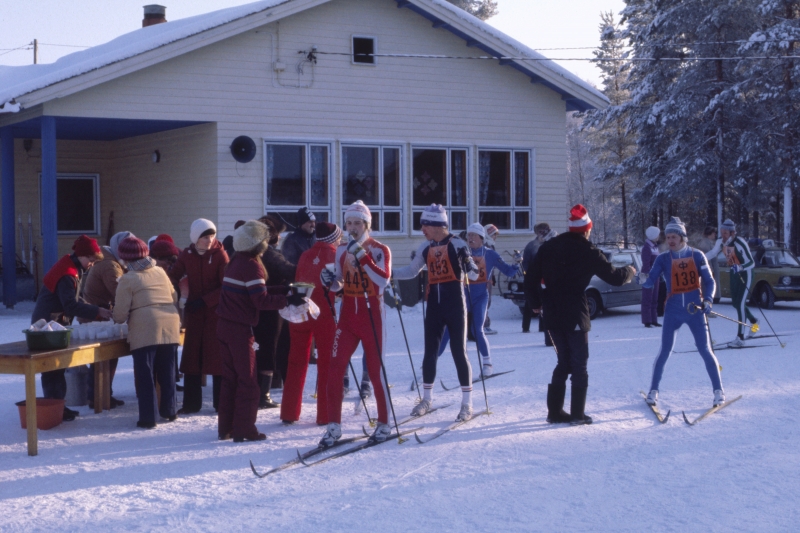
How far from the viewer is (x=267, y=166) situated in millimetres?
18531

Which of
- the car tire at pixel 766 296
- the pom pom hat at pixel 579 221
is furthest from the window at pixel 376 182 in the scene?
the pom pom hat at pixel 579 221

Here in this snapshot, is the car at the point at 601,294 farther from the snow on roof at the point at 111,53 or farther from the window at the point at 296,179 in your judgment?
the snow on roof at the point at 111,53

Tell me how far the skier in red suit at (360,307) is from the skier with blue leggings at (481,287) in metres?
2.79

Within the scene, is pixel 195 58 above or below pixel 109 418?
above

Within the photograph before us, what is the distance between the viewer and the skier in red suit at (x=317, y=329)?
320 inches

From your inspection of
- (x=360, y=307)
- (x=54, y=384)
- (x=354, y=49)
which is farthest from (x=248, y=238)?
(x=354, y=49)

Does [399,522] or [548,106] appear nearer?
[399,522]

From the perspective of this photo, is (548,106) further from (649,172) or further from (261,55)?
(649,172)

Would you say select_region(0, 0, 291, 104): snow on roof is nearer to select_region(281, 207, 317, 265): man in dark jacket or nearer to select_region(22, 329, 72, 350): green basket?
select_region(281, 207, 317, 265): man in dark jacket

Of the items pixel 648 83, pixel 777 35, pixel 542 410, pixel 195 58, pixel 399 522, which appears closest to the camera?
pixel 399 522

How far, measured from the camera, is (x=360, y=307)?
24.7 ft

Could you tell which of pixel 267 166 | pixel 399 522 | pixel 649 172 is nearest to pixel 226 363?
pixel 399 522

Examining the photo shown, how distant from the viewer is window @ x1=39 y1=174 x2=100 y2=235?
21531 mm

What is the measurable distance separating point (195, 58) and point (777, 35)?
2036 centimetres
